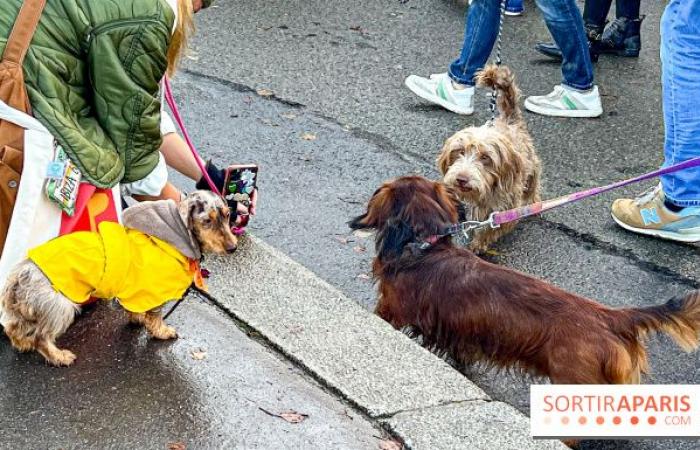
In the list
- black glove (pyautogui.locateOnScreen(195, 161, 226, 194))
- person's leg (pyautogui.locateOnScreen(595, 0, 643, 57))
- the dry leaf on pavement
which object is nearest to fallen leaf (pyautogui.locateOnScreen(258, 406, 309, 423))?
black glove (pyautogui.locateOnScreen(195, 161, 226, 194))

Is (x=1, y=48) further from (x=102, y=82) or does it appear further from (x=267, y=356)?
(x=267, y=356)

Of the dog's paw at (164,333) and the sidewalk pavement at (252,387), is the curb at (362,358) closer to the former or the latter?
the sidewalk pavement at (252,387)

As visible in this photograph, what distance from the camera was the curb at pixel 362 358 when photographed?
3.35 metres

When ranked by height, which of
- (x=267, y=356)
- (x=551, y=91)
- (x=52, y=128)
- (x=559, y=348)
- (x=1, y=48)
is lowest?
(x=551, y=91)

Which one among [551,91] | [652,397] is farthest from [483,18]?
[652,397]

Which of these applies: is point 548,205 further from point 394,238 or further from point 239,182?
point 239,182

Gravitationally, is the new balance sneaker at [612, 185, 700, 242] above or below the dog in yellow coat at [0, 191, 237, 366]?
below

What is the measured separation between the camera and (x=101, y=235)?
11.8ft

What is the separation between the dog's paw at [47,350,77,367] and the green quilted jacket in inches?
27.3

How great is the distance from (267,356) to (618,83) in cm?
480

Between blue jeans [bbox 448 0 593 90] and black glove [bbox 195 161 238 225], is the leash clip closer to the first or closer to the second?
black glove [bbox 195 161 238 225]

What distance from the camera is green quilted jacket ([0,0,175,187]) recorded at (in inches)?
137

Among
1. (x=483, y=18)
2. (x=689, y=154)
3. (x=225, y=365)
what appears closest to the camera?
(x=225, y=365)

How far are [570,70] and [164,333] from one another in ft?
13.1
